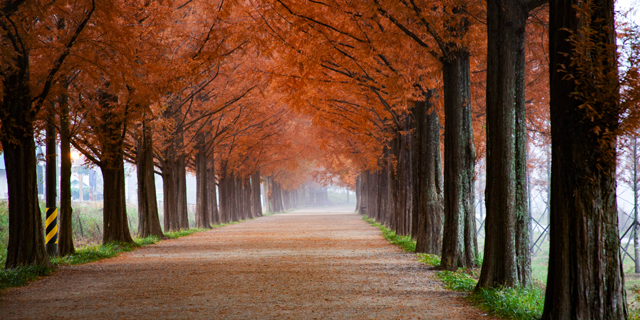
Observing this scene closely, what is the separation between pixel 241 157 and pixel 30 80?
22.8 meters

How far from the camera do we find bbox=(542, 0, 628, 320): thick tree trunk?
14.3 ft

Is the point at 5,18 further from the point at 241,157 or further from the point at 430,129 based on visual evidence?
the point at 241,157

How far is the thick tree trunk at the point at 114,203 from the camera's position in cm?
1463

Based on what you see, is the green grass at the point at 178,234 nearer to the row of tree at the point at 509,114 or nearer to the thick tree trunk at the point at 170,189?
the thick tree trunk at the point at 170,189

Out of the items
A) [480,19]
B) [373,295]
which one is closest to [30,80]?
[373,295]

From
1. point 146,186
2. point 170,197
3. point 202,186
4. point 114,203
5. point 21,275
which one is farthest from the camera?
point 202,186

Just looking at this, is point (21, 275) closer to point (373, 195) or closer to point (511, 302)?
point (511, 302)

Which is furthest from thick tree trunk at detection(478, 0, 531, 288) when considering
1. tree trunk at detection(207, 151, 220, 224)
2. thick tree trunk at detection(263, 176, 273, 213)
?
thick tree trunk at detection(263, 176, 273, 213)

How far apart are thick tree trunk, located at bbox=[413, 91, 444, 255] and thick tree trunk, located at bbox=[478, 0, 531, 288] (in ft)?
14.3

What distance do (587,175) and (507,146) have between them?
7.95 ft

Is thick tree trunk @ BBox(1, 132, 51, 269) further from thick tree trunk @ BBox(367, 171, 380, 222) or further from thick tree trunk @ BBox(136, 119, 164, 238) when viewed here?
thick tree trunk @ BBox(367, 171, 380, 222)

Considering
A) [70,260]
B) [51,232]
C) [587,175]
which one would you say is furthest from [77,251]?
[587,175]

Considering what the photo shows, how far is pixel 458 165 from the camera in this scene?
364 inches

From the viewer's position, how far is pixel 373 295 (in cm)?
717
